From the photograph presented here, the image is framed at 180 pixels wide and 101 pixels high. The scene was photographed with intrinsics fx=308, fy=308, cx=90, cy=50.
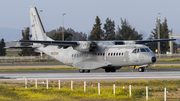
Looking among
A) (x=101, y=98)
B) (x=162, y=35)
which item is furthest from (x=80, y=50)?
(x=162, y=35)

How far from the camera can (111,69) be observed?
131 ft

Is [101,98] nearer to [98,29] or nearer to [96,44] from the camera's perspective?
[96,44]

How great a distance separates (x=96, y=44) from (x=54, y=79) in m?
11.1

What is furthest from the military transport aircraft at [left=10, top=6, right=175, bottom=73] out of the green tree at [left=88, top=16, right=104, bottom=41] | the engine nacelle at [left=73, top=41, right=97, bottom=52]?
the green tree at [left=88, top=16, right=104, bottom=41]

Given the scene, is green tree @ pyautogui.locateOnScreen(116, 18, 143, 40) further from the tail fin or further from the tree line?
the tail fin

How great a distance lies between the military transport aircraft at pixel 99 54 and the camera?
35.5 meters

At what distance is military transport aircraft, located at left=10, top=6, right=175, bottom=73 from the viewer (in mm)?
35544

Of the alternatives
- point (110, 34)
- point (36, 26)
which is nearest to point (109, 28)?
point (110, 34)

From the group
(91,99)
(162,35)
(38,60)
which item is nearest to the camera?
(91,99)

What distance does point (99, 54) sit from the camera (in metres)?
39.1

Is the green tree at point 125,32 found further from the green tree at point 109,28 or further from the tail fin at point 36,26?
the tail fin at point 36,26

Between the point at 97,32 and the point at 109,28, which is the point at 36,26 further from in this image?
the point at 109,28

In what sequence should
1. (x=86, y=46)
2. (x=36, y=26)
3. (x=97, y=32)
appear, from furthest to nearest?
(x=97, y=32), (x=36, y=26), (x=86, y=46)

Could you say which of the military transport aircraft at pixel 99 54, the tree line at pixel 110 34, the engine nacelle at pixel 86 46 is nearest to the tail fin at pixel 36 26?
the military transport aircraft at pixel 99 54
